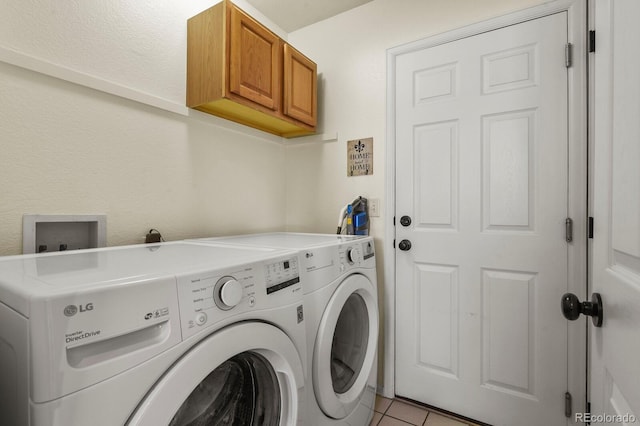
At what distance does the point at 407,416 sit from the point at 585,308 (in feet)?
4.46

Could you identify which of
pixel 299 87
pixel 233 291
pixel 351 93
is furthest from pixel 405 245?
pixel 233 291

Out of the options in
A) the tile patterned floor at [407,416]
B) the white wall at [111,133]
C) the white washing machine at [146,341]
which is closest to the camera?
the white washing machine at [146,341]

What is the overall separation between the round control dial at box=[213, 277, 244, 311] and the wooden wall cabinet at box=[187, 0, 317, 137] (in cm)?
103

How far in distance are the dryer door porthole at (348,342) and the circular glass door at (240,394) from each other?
0.89 feet

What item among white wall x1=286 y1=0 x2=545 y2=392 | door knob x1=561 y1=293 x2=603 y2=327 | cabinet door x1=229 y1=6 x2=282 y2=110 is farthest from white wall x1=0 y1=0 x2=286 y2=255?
door knob x1=561 y1=293 x2=603 y2=327

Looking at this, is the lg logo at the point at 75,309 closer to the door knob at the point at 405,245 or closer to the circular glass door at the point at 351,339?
the circular glass door at the point at 351,339

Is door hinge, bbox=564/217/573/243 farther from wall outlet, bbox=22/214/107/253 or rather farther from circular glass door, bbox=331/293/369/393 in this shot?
wall outlet, bbox=22/214/107/253

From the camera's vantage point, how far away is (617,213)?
55 cm

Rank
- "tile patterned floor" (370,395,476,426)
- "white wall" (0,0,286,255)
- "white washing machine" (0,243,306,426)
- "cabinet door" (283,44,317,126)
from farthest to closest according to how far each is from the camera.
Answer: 1. "cabinet door" (283,44,317,126)
2. "tile patterned floor" (370,395,476,426)
3. "white wall" (0,0,286,255)
4. "white washing machine" (0,243,306,426)

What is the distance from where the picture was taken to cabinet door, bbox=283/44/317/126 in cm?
176

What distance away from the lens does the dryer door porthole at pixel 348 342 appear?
113 centimetres

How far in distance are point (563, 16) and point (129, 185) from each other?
215 centimetres
